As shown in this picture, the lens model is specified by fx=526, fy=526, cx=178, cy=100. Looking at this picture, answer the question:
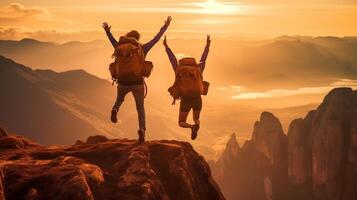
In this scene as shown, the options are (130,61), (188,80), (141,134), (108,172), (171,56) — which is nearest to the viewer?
(108,172)

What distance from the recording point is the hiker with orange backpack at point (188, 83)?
22594 mm

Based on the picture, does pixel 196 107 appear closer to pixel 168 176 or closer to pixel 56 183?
pixel 168 176

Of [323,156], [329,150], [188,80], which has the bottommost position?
[323,156]

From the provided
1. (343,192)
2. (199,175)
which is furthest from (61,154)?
(343,192)

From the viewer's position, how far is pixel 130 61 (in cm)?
2105

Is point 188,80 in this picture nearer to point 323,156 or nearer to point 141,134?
point 141,134

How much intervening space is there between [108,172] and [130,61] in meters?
4.52

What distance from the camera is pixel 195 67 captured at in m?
22.6

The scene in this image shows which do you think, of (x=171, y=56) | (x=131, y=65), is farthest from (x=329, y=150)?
(x=131, y=65)

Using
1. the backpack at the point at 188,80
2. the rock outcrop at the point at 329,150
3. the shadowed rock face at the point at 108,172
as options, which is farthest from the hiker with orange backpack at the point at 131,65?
the rock outcrop at the point at 329,150

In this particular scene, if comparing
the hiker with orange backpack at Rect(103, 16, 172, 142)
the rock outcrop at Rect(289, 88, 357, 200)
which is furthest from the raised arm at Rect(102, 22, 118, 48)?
the rock outcrop at Rect(289, 88, 357, 200)

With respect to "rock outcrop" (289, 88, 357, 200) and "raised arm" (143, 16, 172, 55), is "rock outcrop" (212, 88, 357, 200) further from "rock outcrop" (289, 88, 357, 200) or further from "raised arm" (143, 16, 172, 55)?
"raised arm" (143, 16, 172, 55)

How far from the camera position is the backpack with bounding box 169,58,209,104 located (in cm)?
2256

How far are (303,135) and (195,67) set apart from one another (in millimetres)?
182270
